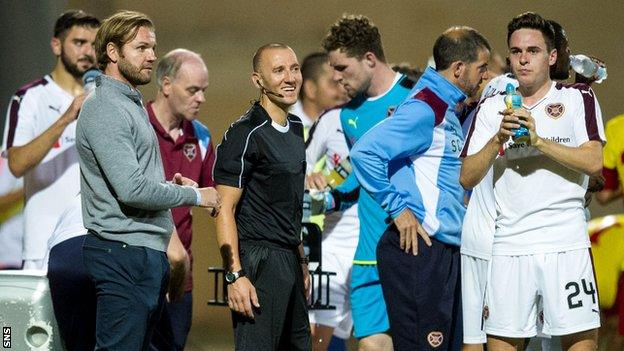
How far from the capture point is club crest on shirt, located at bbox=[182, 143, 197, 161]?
619cm

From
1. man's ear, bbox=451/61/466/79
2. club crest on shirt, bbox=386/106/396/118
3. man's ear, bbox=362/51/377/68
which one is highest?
man's ear, bbox=362/51/377/68

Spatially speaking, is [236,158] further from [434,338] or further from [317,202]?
[317,202]

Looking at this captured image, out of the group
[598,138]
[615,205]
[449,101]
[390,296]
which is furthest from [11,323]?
[615,205]

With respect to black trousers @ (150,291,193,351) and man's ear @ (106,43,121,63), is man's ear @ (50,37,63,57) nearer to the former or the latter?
black trousers @ (150,291,193,351)

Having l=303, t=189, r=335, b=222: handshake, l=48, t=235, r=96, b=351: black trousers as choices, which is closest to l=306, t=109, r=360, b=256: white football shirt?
l=303, t=189, r=335, b=222: handshake

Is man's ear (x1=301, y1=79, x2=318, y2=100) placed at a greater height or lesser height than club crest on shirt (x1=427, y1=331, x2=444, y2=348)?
greater

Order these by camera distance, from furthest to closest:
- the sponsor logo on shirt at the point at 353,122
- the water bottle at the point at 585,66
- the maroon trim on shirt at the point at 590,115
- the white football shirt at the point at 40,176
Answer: the white football shirt at the point at 40,176, the sponsor logo on shirt at the point at 353,122, the water bottle at the point at 585,66, the maroon trim on shirt at the point at 590,115

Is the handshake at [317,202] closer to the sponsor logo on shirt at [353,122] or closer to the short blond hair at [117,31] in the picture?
the sponsor logo on shirt at [353,122]

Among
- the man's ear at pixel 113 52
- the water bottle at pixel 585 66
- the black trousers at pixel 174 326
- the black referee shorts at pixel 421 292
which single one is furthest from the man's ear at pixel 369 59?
the man's ear at pixel 113 52

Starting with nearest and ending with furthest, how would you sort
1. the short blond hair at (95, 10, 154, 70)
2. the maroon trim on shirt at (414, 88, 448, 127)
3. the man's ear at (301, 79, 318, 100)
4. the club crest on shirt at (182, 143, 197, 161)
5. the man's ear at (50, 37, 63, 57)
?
the short blond hair at (95, 10, 154, 70) → the maroon trim on shirt at (414, 88, 448, 127) → the club crest on shirt at (182, 143, 197, 161) → the man's ear at (50, 37, 63, 57) → the man's ear at (301, 79, 318, 100)

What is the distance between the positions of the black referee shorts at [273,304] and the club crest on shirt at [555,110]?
1.17 metres

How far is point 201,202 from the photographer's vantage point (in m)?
4.41

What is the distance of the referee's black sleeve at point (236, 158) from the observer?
4.76 m

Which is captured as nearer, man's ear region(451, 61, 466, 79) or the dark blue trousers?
the dark blue trousers
